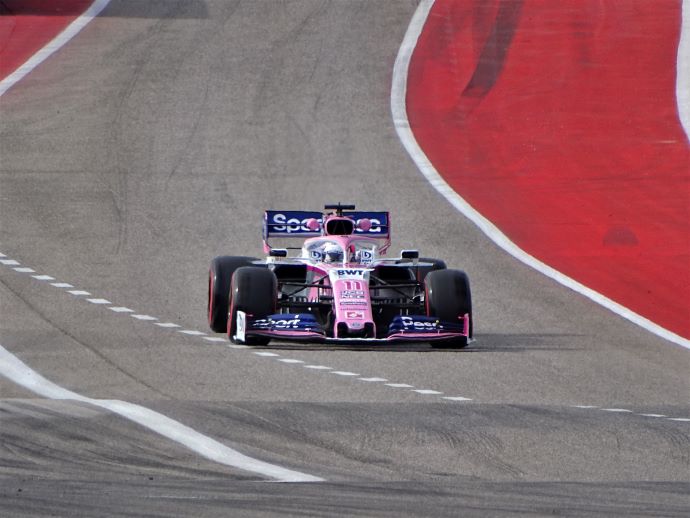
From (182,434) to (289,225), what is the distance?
7.15 m

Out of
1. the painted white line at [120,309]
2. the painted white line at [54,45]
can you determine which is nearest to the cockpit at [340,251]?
the painted white line at [120,309]

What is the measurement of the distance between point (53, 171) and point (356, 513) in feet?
56.4

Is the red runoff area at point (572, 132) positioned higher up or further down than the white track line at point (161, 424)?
higher up

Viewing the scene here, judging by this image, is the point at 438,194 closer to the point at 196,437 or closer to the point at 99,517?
the point at 196,437

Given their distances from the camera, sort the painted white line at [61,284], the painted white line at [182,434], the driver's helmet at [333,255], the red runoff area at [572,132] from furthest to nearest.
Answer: the red runoff area at [572,132] → the painted white line at [61,284] → the driver's helmet at [333,255] → the painted white line at [182,434]

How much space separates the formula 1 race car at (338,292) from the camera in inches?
585

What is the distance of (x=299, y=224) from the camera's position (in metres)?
16.7

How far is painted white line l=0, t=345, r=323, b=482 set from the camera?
28.9ft

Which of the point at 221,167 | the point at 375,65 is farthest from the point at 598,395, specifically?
the point at 375,65

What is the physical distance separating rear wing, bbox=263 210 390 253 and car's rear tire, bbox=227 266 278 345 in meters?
1.42

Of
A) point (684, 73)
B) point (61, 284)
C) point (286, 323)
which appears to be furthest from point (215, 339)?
point (684, 73)

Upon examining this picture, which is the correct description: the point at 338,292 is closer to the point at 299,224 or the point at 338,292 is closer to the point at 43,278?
the point at 299,224

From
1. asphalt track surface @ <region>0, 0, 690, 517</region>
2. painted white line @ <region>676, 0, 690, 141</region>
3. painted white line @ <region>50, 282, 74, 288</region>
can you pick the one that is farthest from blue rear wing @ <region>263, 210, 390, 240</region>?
painted white line @ <region>676, 0, 690, 141</region>

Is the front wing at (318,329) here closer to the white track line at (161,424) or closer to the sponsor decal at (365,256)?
the sponsor decal at (365,256)
